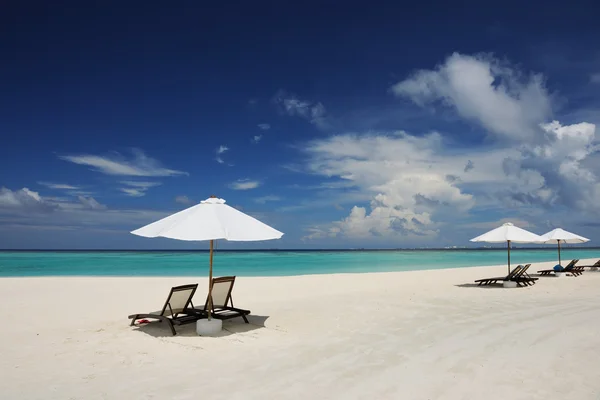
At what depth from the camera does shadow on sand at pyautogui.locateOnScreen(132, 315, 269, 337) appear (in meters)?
6.51

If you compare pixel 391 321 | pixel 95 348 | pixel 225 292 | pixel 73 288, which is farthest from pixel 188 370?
pixel 73 288

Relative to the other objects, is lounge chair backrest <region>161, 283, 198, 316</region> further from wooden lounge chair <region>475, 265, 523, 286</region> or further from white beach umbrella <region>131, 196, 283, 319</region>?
wooden lounge chair <region>475, 265, 523, 286</region>

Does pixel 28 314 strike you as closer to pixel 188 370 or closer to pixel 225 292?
pixel 225 292

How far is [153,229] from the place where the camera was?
6523 mm

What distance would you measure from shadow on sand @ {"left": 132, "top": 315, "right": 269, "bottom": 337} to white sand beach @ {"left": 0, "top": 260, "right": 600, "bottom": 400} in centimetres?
2

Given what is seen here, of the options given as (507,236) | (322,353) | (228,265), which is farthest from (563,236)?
(228,265)

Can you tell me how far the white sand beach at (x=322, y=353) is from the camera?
4.09 meters

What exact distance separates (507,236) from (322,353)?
9.99 metres

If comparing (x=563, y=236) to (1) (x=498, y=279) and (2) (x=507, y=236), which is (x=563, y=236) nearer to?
(2) (x=507, y=236)

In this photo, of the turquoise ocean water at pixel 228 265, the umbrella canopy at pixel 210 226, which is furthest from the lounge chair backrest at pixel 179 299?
the turquoise ocean water at pixel 228 265

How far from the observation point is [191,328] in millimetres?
6934

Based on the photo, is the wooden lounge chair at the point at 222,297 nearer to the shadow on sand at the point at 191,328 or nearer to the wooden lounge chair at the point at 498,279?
the shadow on sand at the point at 191,328

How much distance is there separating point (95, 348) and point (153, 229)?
178 centimetres

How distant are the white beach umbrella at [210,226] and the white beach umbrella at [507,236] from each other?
901 cm
